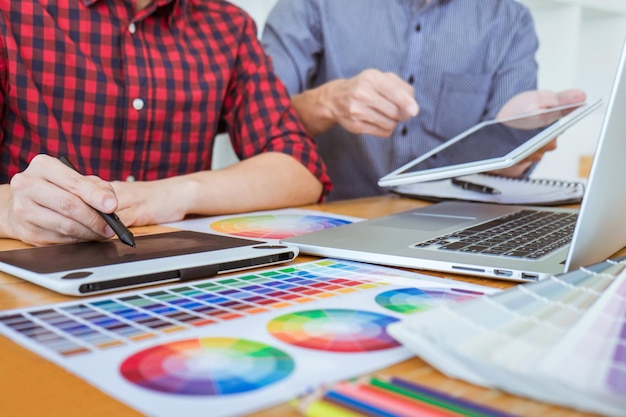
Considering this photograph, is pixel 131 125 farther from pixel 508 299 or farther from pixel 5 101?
pixel 508 299

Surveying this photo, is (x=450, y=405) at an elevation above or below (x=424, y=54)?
below

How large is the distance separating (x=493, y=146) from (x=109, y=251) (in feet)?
1.62

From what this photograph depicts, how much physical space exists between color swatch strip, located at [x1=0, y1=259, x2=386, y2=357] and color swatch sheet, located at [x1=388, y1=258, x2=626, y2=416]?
128 millimetres

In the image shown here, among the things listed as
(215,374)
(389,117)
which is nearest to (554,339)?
(215,374)

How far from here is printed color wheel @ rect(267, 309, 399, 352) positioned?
360mm

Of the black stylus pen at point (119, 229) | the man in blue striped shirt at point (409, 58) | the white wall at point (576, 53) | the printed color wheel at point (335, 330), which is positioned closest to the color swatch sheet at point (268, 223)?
the black stylus pen at point (119, 229)

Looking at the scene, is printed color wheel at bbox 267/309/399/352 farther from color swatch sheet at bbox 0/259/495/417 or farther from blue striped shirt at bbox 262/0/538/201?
blue striped shirt at bbox 262/0/538/201

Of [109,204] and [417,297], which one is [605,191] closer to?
[417,297]

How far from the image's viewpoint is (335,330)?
384mm

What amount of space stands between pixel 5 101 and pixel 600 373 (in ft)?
2.98

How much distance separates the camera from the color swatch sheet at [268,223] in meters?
0.72

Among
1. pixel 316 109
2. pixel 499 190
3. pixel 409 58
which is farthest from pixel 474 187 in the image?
pixel 409 58

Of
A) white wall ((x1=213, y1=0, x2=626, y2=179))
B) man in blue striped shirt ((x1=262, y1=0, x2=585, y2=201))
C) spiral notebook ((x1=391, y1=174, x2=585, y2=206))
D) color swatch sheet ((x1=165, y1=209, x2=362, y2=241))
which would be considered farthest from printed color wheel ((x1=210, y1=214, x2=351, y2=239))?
white wall ((x1=213, y1=0, x2=626, y2=179))

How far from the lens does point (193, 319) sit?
0.40m
